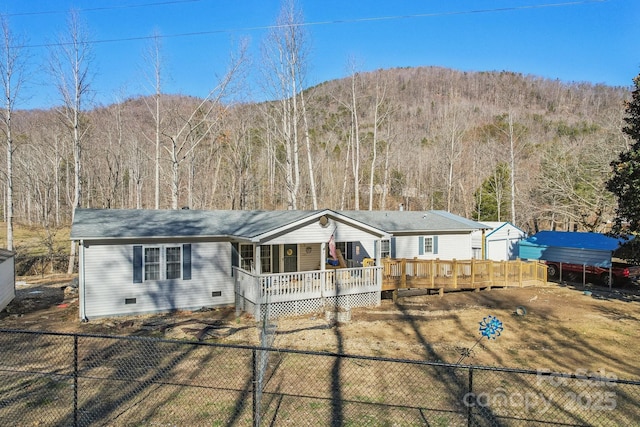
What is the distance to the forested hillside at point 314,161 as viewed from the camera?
29297 millimetres

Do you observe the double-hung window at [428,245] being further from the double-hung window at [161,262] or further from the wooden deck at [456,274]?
the double-hung window at [161,262]

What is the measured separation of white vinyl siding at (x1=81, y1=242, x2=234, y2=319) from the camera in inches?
529

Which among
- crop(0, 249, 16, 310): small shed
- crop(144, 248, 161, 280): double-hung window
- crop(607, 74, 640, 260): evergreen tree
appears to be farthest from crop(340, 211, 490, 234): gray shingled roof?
crop(0, 249, 16, 310): small shed

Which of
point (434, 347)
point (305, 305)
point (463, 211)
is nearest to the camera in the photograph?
point (434, 347)

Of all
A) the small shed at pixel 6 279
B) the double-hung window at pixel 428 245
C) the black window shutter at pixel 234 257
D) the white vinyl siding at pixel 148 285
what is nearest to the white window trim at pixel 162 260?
the white vinyl siding at pixel 148 285

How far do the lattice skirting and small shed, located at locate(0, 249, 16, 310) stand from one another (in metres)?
8.07

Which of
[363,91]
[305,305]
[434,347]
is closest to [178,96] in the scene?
[363,91]

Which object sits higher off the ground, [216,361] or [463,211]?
[463,211]

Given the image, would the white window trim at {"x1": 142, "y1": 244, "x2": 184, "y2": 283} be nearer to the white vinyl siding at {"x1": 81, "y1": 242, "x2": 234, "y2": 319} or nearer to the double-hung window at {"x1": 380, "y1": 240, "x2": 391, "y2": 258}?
the white vinyl siding at {"x1": 81, "y1": 242, "x2": 234, "y2": 319}

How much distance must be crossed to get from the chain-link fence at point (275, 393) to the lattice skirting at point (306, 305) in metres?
3.86

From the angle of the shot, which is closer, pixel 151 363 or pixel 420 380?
pixel 420 380

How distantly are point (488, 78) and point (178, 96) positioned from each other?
11846cm

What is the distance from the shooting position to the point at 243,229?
15.1 m

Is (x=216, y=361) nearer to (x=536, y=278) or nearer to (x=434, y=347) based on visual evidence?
(x=434, y=347)
